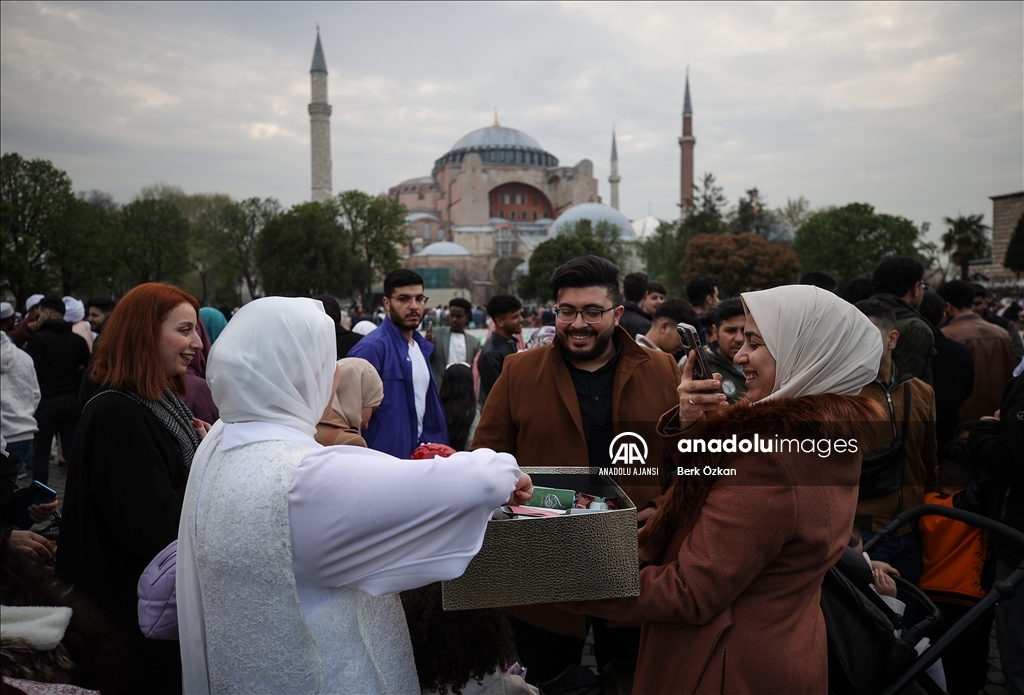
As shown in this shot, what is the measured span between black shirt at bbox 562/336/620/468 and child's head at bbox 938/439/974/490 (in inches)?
66.8

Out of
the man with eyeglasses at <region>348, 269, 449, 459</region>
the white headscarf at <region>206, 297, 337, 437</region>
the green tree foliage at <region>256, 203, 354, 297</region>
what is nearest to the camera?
the white headscarf at <region>206, 297, 337, 437</region>

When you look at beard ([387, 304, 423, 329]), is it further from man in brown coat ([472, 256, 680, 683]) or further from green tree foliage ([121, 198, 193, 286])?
green tree foliage ([121, 198, 193, 286])

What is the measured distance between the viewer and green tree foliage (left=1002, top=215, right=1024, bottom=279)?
41719mm

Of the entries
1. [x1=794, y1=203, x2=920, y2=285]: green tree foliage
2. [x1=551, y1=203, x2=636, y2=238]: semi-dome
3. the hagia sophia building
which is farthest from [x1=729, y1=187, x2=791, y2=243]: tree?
[x1=551, y1=203, x2=636, y2=238]: semi-dome

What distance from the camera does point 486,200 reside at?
7981cm

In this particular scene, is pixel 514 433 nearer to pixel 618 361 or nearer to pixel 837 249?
pixel 618 361

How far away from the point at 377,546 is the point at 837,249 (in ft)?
173

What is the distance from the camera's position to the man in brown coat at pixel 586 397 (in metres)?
2.82

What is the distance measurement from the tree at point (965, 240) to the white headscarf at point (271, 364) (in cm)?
5382

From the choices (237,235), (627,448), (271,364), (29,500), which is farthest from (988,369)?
(237,235)

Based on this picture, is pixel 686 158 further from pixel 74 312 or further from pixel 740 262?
pixel 74 312

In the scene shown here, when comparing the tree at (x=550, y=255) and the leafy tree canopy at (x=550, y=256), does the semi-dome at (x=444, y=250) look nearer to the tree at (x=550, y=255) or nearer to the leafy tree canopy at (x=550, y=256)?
the leafy tree canopy at (x=550, y=256)

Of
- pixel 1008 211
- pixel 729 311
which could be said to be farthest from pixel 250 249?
pixel 1008 211

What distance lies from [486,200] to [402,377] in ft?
253
